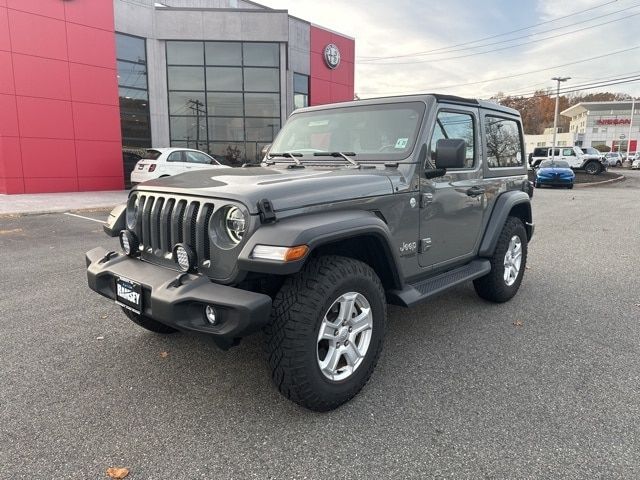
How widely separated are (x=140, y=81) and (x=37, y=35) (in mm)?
3710

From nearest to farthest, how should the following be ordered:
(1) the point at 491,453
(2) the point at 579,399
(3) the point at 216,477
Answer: (3) the point at 216,477, (1) the point at 491,453, (2) the point at 579,399

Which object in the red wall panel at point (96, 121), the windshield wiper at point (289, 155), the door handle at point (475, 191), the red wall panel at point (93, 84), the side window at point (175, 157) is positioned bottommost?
the door handle at point (475, 191)

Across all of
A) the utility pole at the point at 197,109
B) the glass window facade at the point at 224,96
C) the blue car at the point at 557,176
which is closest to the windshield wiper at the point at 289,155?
the glass window facade at the point at 224,96

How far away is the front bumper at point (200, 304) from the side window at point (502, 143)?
2987 millimetres

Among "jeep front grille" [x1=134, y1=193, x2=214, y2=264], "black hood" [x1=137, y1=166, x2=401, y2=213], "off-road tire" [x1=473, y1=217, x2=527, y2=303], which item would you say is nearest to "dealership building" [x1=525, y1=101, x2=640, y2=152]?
"off-road tire" [x1=473, y1=217, x2=527, y2=303]

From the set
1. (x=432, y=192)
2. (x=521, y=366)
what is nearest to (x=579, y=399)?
(x=521, y=366)

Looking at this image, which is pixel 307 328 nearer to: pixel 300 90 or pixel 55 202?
pixel 55 202

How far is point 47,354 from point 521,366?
11.7 ft

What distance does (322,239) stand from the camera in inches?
100

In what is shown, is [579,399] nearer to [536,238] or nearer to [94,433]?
[94,433]

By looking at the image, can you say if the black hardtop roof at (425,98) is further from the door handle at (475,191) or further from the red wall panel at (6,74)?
the red wall panel at (6,74)

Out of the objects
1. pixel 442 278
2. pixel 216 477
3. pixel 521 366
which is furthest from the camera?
pixel 442 278

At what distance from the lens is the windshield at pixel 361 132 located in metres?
3.53

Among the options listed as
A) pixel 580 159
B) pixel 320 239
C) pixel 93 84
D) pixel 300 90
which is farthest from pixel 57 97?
pixel 580 159
